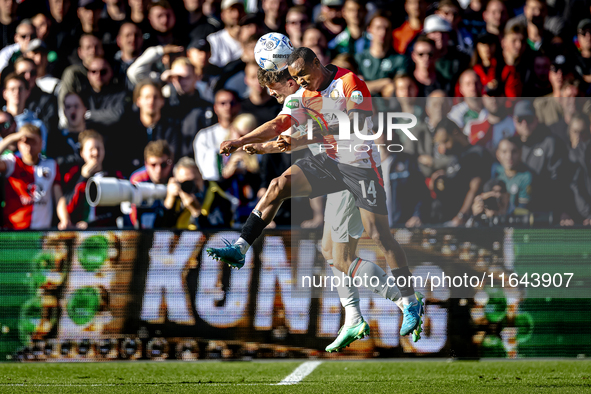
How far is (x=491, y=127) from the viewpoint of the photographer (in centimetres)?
712

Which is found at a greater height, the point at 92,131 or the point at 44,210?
the point at 92,131

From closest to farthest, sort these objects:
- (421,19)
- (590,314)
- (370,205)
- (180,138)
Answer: (370,205) < (590,314) < (180,138) < (421,19)

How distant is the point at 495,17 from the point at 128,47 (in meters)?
4.33

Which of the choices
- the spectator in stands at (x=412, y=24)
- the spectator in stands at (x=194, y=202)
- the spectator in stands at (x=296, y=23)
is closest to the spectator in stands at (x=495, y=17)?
the spectator in stands at (x=412, y=24)

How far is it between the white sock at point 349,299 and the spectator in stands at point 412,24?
3213mm

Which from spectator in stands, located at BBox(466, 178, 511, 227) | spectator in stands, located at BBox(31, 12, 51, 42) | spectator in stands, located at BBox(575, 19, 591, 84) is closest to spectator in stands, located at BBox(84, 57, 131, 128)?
spectator in stands, located at BBox(31, 12, 51, 42)

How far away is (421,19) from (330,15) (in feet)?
3.50

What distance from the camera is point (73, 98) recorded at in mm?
7918

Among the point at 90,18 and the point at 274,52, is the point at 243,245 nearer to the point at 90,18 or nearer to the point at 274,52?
the point at 274,52

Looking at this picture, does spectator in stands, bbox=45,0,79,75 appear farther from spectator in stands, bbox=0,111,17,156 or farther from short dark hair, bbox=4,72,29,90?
spectator in stands, bbox=0,111,17,156

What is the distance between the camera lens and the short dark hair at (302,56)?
584 centimetres

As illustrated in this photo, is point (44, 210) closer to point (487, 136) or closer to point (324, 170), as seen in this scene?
point (324, 170)

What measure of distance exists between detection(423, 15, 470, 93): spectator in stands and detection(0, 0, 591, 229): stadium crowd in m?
0.02

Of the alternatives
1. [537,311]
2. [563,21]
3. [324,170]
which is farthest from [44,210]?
[563,21]
